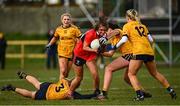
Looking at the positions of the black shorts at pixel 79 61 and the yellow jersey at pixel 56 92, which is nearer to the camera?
the yellow jersey at pixel 56 92

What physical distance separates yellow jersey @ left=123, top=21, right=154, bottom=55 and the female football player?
2.81 ft

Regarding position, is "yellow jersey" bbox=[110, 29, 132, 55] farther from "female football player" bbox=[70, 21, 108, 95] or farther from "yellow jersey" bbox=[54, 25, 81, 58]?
"yellow jersey" bbox=[54, 25, 81, 58]

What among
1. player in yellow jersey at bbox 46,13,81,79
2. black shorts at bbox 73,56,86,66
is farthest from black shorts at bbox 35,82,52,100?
player in yellow jersey at bbox 46,13,81,79

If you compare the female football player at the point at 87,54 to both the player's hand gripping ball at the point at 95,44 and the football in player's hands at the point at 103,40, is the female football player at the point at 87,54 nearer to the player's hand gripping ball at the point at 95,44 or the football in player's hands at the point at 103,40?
the player's hand gripping ball at the point at 95,44

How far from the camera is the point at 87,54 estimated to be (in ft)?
67.8

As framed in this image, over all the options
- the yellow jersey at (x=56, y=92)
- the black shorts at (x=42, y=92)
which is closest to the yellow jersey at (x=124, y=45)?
the yellow jersey at (x=56, y=92)

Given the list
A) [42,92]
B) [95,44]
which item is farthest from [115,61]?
[42,92]

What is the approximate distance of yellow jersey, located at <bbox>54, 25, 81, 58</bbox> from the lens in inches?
880

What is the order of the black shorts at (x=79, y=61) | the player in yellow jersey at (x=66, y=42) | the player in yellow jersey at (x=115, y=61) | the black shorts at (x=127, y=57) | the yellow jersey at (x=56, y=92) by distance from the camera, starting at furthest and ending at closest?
the player in yellow jersey at (x=66, y=42)
the black shorts at (x=79, y=61)
the black shorts at (x=127, y=57)
the player in yellow jersey at (x=115, y=61)
the yellow jersey at (x=56, y=92)

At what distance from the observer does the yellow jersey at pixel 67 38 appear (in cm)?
2234

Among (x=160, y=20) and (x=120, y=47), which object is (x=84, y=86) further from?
(x=160, y=20)

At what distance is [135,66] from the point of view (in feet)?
63.7

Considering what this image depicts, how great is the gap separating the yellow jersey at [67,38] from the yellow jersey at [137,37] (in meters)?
3.12

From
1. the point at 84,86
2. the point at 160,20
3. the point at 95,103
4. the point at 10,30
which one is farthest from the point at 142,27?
the point at 10,30
